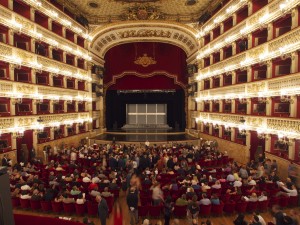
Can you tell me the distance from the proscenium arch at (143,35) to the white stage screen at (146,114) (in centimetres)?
899

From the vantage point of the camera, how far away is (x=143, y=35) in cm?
3341

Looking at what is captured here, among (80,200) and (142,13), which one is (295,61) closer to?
(80,200)

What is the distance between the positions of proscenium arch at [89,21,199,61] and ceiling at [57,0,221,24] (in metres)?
0.78

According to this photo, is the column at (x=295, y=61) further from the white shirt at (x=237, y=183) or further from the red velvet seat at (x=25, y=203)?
the red velvet seat at (x=25, y=203)

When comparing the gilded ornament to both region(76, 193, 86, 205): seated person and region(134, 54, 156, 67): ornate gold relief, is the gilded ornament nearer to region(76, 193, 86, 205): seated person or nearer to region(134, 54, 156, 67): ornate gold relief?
region(134, 54, 156, 67): ornate gold relief

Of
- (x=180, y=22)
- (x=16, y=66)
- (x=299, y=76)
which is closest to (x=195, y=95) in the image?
(x=180, y=22)

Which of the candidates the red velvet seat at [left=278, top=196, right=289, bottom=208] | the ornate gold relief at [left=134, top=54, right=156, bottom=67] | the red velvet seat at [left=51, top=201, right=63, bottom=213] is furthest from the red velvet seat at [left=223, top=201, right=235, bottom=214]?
the ornate gold relief at [left=134, top=54, right=156, bottom=67]

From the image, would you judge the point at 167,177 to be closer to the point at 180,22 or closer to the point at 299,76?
the point at 299,76

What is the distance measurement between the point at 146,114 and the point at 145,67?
7.89 meters

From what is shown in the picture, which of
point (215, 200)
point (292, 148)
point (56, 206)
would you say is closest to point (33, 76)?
point (56, 206)

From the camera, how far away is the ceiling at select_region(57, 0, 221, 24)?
2664 cm

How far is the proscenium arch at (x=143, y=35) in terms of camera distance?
1214 inches

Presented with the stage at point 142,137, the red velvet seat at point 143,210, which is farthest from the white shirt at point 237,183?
the stage at point 142,137

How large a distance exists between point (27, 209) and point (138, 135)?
1984cm
